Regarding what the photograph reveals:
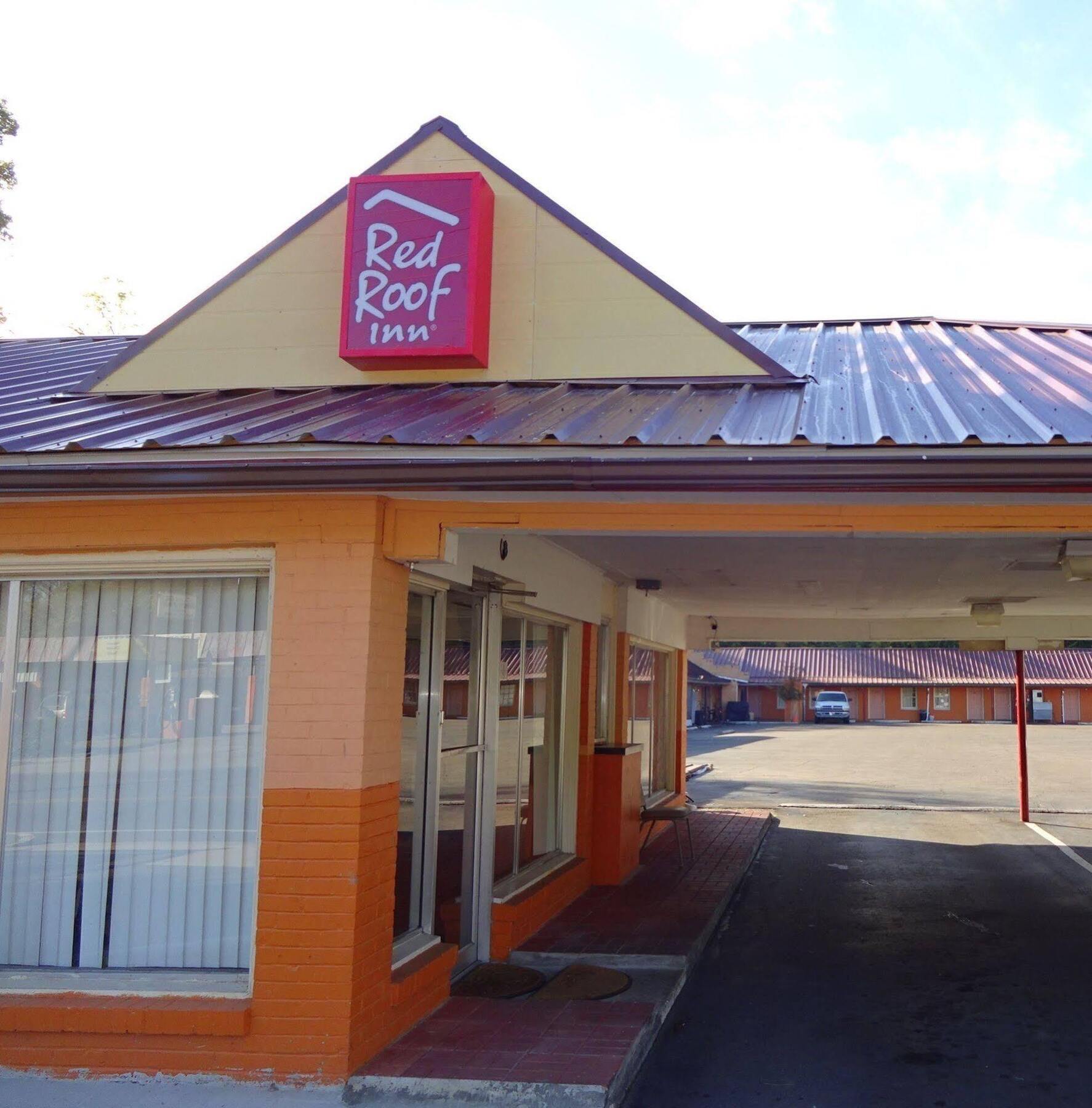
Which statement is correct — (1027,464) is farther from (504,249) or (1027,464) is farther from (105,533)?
(105,533)

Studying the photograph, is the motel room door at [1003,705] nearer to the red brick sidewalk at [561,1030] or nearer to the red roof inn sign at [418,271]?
the red brick sidewalk at [561,1030]

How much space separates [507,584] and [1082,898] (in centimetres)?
715

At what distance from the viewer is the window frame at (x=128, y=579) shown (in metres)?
5.75

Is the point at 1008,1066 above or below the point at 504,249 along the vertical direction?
below

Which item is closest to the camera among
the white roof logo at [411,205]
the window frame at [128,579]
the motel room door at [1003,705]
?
the window frame at [128,579]

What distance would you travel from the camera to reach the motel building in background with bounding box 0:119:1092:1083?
17.8 ft

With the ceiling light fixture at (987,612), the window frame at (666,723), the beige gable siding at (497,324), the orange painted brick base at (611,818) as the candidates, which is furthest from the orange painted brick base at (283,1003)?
the ceiling light fixture at (987,612)

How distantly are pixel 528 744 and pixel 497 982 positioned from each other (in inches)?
102

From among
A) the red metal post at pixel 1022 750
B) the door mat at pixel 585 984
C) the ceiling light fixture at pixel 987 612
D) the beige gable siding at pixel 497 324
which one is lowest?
the door mat at pixel 585 984

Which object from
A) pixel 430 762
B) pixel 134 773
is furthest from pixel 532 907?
pixel 134 773

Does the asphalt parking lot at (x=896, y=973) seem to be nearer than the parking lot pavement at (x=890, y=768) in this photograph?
Yes

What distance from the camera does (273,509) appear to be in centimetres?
594

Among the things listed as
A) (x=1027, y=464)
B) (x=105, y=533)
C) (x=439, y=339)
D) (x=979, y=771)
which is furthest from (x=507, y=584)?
(x=979, y=771)

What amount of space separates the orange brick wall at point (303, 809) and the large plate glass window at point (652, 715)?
801 centimetres
